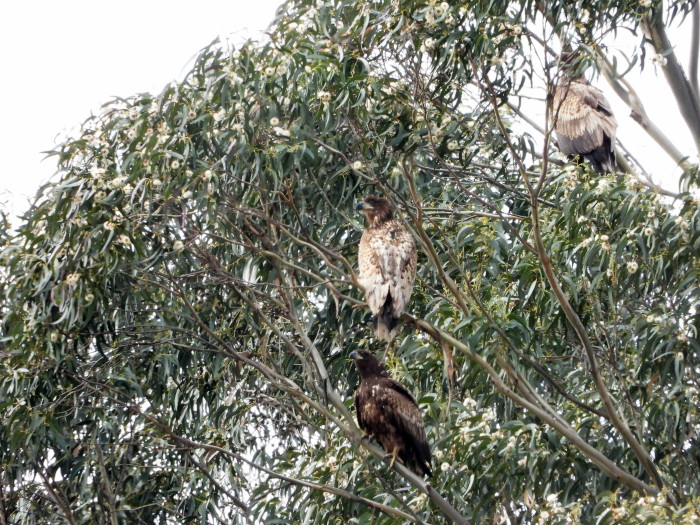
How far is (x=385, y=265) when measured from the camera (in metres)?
4.61

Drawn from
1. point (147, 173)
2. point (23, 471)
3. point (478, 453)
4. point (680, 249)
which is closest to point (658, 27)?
point (680, 249)

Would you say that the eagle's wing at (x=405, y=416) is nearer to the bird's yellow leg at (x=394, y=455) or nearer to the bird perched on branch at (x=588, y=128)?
the bird's yellow leg at (x=394, y=455)

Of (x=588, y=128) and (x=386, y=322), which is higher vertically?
(x=588, y=128)

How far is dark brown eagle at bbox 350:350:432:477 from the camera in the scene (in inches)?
193

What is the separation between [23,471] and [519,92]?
3.64 metres

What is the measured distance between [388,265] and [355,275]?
280 mm

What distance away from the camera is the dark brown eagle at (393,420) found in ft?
16.1

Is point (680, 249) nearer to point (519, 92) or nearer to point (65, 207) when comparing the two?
point (519, 92)

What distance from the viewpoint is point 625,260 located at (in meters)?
4.69

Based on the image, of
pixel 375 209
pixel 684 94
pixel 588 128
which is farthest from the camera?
pixel 684 94

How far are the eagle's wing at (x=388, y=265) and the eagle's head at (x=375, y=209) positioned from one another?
68 millimetres

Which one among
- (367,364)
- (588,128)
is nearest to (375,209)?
(367,364)

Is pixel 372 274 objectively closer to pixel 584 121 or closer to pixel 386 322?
pixel 386 322

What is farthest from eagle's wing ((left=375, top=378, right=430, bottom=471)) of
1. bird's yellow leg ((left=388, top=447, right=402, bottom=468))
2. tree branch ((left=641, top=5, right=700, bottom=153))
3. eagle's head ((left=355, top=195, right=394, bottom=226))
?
tree branch ((left=641, top=5, right=700, bottom=153))
